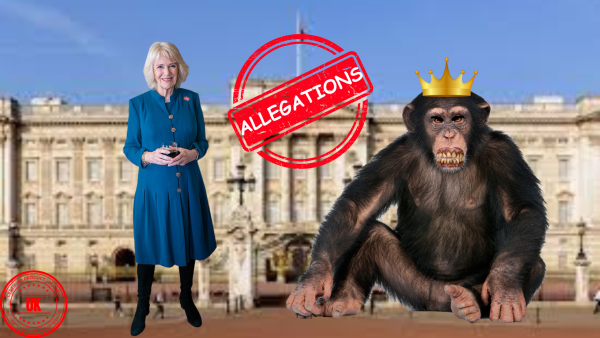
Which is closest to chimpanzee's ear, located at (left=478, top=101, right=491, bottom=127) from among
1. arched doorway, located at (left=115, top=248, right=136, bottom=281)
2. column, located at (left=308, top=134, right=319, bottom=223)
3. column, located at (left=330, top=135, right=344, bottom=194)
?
arched doorway, located at (left=115, top=248, right=136, bottom=281)

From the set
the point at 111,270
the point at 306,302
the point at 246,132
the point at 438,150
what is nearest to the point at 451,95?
the point at 438,150

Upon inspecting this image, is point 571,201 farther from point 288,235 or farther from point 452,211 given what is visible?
point 452,211

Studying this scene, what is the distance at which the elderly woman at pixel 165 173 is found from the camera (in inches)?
141

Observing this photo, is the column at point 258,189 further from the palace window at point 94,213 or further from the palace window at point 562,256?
the palace window at point 562,256

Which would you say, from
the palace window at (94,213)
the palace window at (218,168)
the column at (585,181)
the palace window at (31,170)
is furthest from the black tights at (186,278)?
the palace window at (31,170)

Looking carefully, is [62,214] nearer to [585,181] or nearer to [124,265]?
[124,265]

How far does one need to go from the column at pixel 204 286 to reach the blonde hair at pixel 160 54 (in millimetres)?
12183

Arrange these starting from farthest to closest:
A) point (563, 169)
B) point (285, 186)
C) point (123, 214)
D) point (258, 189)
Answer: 1. point (285, 186)
2. point (258, 189)
3. point (563, 169)
4. point (123, 214)

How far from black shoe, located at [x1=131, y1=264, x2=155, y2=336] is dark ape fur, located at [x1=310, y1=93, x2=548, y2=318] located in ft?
3.23

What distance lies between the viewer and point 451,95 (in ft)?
11.0

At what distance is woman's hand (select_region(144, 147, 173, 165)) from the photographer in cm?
354

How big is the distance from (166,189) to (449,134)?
4.97ft

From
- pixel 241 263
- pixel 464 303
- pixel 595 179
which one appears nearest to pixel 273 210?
pixel 595 179

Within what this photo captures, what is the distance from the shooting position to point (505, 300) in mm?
2951
